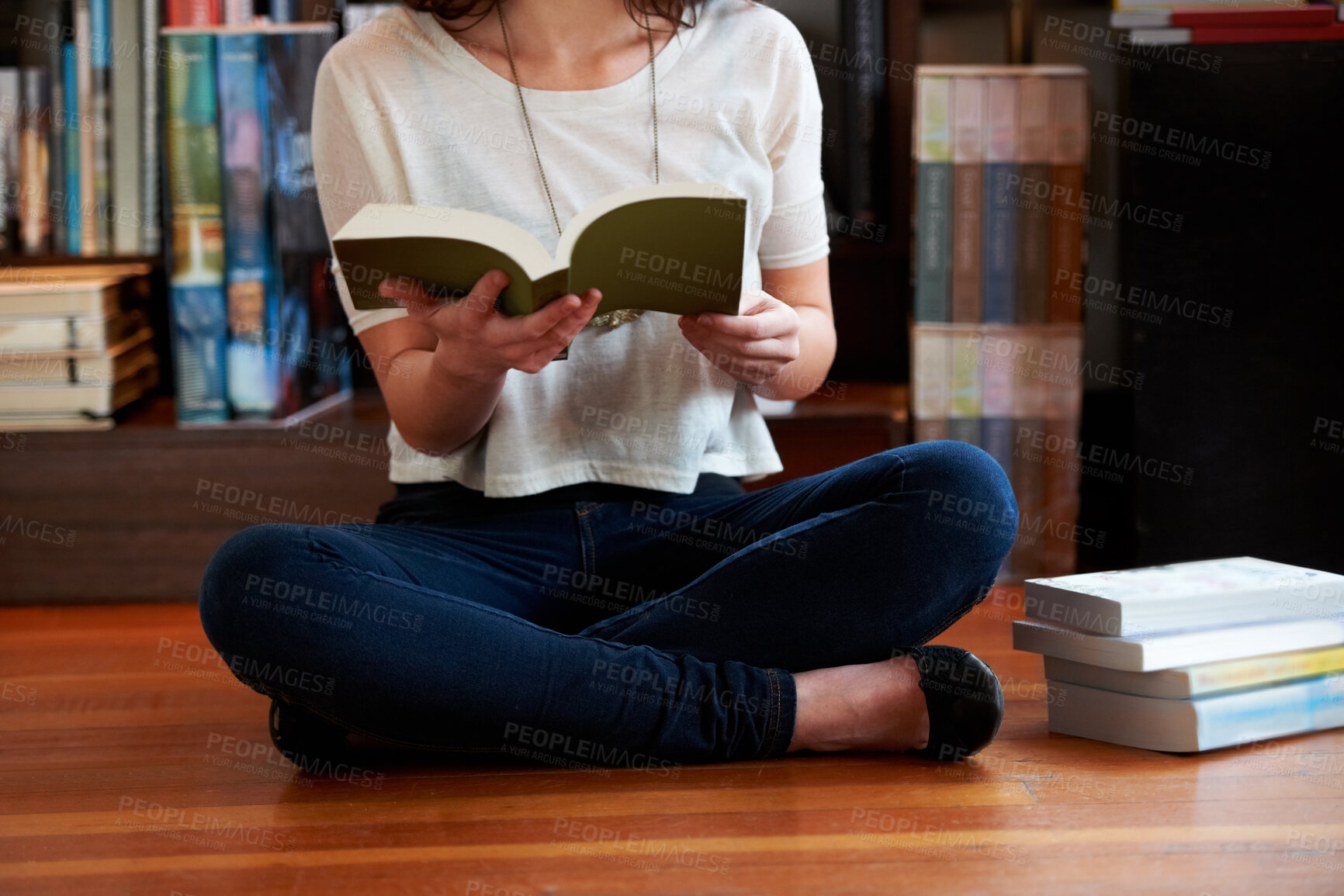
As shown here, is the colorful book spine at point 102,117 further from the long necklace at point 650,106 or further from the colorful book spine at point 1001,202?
the colorful book spine at point 1001,202

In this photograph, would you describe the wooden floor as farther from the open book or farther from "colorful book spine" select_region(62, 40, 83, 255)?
"colorful book spine" select_region(62, 40, 83, 255)

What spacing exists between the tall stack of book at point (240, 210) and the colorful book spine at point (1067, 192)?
0.95 m

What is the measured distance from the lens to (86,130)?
1.70m

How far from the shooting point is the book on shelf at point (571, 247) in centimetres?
77

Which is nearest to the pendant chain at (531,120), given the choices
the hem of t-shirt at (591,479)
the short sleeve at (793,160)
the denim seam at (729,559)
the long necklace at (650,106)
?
the long necklace at (650,106)

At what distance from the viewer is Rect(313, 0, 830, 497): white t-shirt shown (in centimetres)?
105

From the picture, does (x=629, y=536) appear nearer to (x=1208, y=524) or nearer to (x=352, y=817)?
(x=352, y=817)

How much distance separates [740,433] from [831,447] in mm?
524

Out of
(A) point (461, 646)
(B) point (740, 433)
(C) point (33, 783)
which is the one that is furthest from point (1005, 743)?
(C) point (33, 783)

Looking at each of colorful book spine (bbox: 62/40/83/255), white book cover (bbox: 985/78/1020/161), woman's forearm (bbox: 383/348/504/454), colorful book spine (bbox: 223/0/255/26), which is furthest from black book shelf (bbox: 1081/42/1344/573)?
colorful book spine (bbox: 62/40/83/255)

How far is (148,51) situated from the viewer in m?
1.68

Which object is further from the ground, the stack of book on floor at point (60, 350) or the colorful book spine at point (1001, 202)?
the colorful book spine at point (1001, 202)

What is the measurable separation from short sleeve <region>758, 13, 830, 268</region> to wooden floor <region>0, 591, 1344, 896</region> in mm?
469

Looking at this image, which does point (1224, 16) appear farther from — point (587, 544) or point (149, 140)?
point (149, 140)
